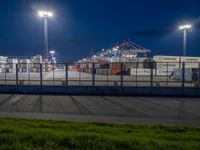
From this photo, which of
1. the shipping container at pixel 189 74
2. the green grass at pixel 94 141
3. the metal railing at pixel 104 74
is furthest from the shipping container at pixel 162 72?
the green grass at pixel 94 141

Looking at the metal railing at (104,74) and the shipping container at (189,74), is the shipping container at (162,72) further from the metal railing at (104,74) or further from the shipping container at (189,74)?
the shipping container at (189,74)

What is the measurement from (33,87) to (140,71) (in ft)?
43.2

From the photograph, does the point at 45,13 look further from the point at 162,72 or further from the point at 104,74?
the point at 162,72

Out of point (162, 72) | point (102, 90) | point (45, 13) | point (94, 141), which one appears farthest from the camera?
point (45, 13)

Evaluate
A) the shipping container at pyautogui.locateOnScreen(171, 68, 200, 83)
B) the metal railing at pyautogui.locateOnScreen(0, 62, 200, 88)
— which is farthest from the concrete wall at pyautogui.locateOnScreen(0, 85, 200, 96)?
the shipping container at pyautogui.locateOnScreen(171, 68, 200, 83)

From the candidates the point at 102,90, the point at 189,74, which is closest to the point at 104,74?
the point at 102,90

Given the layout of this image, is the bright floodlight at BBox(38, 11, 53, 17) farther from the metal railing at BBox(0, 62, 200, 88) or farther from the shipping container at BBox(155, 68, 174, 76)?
the shipping container at BBox(155, 68, 174, 76)

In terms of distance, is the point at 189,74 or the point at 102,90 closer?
the point at 102,90

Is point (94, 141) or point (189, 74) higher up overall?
point (189, 74)

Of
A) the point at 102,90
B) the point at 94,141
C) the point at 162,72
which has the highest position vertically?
the point at 162,72

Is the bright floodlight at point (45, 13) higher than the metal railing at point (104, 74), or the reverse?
the bright floodlight at point (45, 13)

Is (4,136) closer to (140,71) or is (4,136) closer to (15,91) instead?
(15,91)

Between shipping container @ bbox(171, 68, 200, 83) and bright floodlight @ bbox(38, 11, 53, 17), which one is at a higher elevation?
bright floodlight @ bbox(38, 11, 53, 17)

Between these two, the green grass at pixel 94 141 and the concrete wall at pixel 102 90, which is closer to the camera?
the green grass at pixel 94 141
